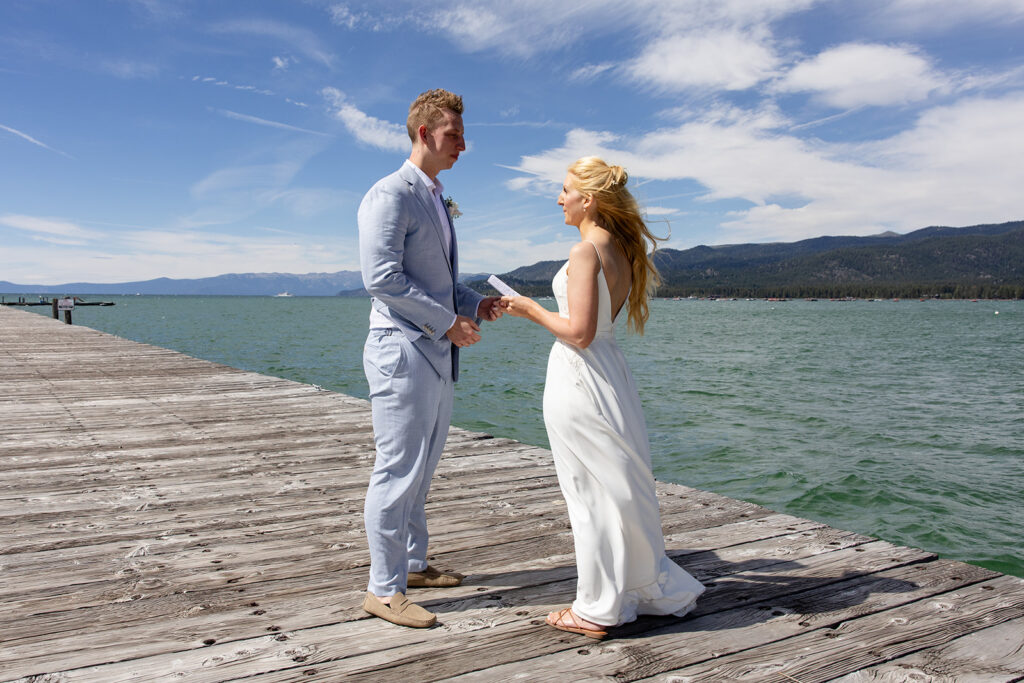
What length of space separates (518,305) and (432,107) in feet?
3.13

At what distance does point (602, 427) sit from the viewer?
2955 mm

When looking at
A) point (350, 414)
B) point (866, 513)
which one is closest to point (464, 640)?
point (350, 414)

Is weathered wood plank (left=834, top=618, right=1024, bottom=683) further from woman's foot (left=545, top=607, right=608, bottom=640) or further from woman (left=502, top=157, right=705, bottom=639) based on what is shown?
woman's foot (left=545, top=607, right=608, bottom=640)

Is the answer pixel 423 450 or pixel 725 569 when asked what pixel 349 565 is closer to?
pixel 423 450

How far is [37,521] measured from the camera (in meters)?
4.29

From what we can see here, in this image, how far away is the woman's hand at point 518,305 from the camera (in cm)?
307

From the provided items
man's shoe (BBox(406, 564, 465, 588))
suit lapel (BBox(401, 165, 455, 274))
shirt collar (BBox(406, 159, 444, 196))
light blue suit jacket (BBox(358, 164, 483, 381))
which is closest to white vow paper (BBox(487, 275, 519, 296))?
light blue suit jacket (BBox(358, 164, 483, 381))

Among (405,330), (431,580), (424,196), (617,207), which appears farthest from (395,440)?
(617,207)

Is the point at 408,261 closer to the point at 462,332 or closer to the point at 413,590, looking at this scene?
the point at 462,332

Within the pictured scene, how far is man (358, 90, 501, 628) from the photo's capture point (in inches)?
113

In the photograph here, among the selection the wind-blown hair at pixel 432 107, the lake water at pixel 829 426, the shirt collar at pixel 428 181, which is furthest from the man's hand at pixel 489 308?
the lake water at pixel 829 426

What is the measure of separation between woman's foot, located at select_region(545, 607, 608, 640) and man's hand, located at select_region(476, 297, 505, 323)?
54.5 inches

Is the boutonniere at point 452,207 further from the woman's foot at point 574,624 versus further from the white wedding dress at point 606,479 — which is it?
the woman's foot at point 574,624

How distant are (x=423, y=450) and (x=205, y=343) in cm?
3910
